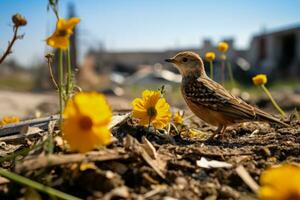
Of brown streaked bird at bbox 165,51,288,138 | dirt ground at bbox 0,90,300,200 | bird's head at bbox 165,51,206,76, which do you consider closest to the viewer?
dirt ground at bbox 0,90,300,200

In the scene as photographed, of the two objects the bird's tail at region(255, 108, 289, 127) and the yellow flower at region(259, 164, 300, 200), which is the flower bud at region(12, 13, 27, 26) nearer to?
the yellow flower at region(259, 164, 300, 200)

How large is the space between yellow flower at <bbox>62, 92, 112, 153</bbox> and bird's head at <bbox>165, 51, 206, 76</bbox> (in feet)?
12.0

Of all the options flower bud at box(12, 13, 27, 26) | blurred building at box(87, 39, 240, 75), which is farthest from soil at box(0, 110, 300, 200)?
blurred building at box(87, 39, 240, 75)

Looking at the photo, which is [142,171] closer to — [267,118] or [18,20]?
[18,20]

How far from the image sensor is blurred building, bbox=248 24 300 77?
4362 centimetres

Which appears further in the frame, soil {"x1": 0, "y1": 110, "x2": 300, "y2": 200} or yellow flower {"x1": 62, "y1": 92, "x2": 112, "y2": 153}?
soil {"x1": 0, "y1": 110, "x2": 300, "y2": 200}

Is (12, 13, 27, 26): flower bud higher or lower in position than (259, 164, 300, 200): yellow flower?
higher

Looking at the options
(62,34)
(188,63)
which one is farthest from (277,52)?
(62,34)

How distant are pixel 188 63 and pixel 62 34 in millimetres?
3478

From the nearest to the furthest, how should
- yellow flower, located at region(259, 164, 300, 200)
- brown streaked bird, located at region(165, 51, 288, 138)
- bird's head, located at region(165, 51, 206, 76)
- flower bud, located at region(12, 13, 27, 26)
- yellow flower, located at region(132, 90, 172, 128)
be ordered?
1. yellow flower, located at region(259, 164, 300, 200)
2. flower bud, located at region(12, 13, 27, 26)
3. yellow flower, located at region(132, 90, 172, 128)
4. brown streaked bird, located at region(165, 51, 288, 138)
5. bird's head, located at region(165, 51, 206, 76)

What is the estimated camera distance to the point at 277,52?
47625 millimetres

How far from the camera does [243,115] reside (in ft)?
15.6

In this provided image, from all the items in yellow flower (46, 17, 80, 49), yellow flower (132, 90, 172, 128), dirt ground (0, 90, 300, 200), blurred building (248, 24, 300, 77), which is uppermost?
yellow flower (46, 17, 80, 49)

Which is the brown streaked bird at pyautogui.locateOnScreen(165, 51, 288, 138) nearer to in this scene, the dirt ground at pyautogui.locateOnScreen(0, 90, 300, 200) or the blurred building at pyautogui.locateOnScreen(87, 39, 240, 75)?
the dirt ground at pyautogui.locateOnScreen(0, 90, 300, 200)
